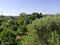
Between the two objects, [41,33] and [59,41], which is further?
[41,33]

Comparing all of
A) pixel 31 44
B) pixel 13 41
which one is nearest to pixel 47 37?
pixel 31 44

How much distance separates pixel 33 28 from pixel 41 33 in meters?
1.11

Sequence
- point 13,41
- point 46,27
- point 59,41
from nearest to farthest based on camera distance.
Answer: point 59,41
point 46,27
point 13,41

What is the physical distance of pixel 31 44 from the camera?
56.9ft

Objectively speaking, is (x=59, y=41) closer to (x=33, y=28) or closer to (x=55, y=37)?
(x=55, y=37)

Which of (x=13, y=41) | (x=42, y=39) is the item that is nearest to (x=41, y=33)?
(x=42, y=39)

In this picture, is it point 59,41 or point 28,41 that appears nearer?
point 59,41

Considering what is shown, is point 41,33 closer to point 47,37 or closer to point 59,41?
point 47,37

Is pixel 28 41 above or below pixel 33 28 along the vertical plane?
below

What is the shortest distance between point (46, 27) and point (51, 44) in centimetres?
198

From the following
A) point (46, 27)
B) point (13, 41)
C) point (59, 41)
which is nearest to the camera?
point (59, 41)

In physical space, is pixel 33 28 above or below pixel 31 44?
above

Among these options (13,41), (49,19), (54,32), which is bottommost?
(13,41)

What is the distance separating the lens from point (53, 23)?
18.2 metres
